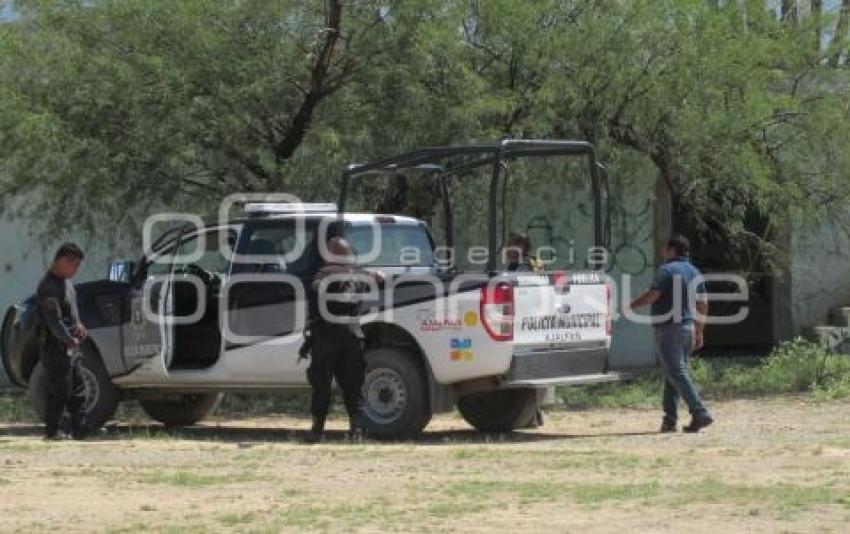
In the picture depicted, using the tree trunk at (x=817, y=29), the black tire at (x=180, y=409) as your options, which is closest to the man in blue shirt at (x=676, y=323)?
the black tire at (x=180, y=409)

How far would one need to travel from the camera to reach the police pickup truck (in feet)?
39.4

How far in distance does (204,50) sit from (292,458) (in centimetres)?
608

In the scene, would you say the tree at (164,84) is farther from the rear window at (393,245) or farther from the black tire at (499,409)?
the black tire at (499,409)

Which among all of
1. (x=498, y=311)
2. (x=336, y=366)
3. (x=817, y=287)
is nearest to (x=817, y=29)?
(x=817, y=287)

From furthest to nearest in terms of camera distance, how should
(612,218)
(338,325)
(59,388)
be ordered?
(612,218) → (59,388) → (338,325)

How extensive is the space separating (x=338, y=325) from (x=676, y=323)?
318 centimetres

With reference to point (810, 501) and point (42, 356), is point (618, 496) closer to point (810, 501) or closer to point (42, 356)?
point (810, 501)

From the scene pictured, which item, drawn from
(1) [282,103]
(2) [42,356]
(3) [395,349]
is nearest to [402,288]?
(3) [395,349]

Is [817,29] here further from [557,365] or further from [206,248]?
[206,248]

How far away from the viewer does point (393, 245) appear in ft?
43.9

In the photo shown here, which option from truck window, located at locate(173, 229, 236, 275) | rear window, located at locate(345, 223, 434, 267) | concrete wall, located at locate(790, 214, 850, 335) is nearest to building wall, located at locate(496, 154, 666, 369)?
concrete wall, located at locate(790, 214, 850, 335)

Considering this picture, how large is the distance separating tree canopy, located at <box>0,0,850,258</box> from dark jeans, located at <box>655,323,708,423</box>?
3567 mm

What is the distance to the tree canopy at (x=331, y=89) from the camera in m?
15.5

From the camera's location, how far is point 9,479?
389 inches
